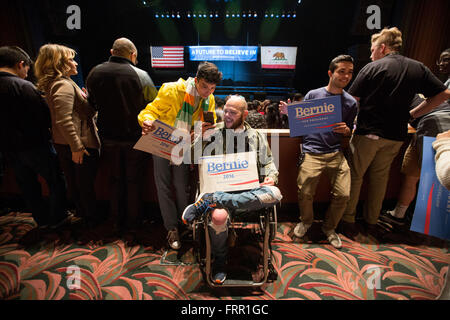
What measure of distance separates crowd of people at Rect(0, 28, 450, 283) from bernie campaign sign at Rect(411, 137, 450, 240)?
2.31ft

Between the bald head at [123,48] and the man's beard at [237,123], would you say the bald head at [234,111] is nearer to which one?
the man's beard at [237,123]

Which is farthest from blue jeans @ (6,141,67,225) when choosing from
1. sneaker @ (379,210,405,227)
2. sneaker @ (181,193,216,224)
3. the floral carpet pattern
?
sneaker @ (379,210,405,227)

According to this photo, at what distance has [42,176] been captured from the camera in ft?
7.43

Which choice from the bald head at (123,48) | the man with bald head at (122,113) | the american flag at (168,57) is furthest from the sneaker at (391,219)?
the american flag at (168,57)

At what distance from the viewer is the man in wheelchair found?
157cm

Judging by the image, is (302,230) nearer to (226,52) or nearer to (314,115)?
(314,115)

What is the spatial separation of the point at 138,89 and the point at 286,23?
8114mm

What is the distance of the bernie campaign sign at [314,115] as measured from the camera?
1917mm

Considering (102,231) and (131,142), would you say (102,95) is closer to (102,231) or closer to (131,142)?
(131,142)

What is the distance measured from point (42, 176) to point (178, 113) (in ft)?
5.94

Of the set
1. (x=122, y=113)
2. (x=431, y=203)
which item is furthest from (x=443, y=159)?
(x=122, y=113)

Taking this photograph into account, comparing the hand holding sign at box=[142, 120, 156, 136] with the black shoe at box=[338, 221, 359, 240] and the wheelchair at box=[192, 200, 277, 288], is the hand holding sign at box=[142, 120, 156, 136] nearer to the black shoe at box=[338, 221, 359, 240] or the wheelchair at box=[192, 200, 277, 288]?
the wheelchair at box=[192, 200, 277, 288]
